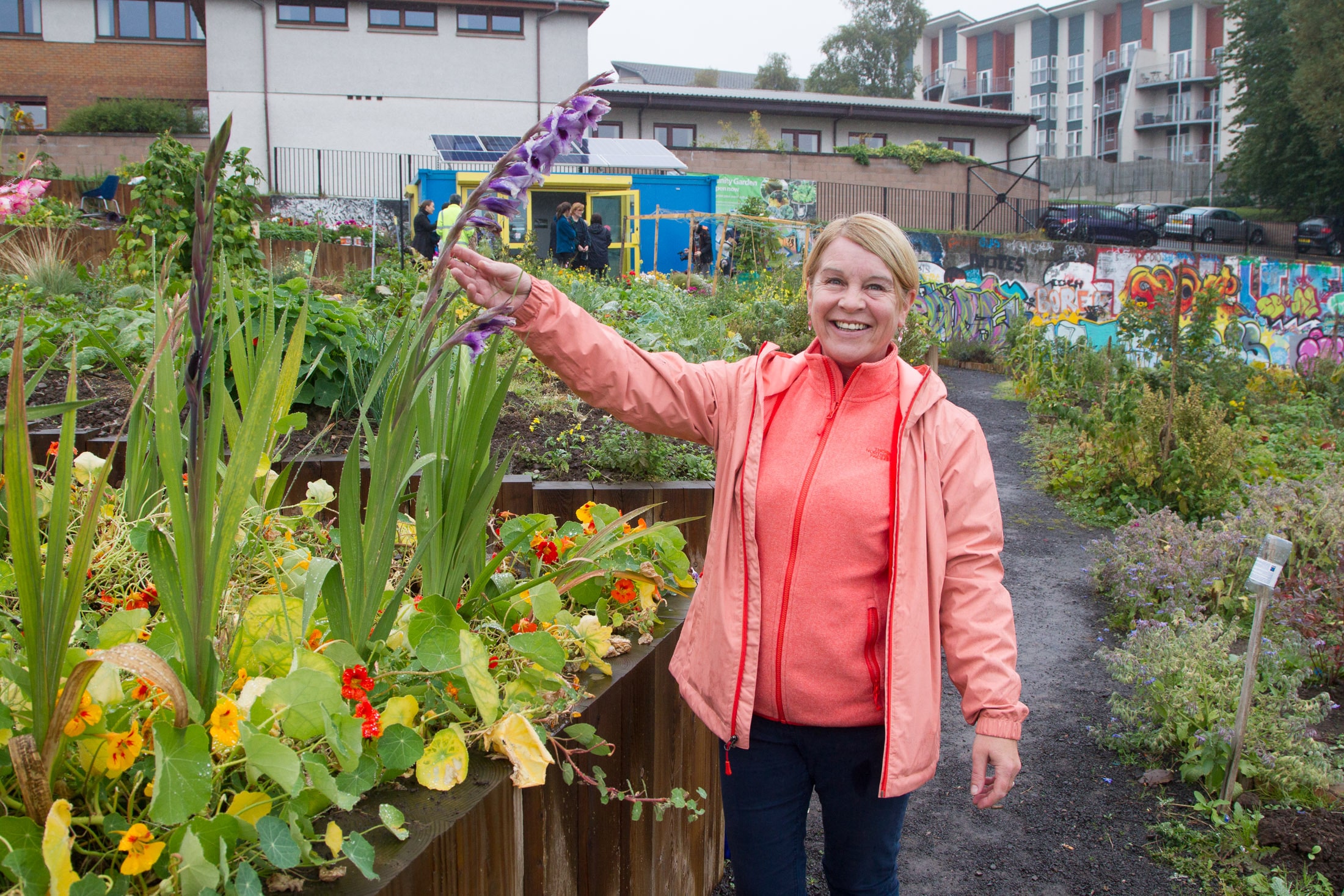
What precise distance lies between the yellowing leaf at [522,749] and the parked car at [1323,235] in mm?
32043

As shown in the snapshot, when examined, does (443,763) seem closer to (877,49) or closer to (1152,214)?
(1152,214)

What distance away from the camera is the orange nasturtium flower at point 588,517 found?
8.11 feet

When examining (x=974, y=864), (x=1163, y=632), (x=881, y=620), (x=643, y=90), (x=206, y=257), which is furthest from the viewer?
(x=643, y=90)

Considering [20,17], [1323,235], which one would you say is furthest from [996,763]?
[1323,235]

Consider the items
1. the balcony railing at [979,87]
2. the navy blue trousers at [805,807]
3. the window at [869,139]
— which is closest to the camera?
the navy blue trousers at [805,807]

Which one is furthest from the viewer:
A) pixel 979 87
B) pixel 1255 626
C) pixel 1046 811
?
pixel 979 87

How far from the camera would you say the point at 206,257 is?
36.9 inches

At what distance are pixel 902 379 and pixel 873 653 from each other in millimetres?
549

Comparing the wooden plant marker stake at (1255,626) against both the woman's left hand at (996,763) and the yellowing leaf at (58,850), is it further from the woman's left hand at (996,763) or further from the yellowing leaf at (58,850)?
the yellowing leaf at (58,850)

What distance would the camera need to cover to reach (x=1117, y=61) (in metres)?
51.8

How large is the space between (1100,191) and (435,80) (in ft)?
95.5

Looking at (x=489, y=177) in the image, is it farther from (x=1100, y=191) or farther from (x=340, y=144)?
(x=1100, y=191)

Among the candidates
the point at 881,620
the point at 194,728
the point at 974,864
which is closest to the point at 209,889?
the point at 194,728

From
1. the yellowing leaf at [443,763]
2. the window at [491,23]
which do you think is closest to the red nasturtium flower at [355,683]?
the yellowing leaf at [443,763]
